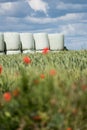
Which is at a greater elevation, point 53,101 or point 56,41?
point 53,101

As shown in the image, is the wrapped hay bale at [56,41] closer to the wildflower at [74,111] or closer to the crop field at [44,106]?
the crop field at [44,106]

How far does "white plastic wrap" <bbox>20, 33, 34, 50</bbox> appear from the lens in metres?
34.9

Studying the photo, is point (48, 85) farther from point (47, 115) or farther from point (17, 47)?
point (17, 47)

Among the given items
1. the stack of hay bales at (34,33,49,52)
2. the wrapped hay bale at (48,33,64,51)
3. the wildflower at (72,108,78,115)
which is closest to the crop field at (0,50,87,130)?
the wildflower at (72,108,78,115)

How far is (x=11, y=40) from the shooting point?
3419 centimetres

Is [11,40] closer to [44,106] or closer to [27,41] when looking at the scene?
[27,41]

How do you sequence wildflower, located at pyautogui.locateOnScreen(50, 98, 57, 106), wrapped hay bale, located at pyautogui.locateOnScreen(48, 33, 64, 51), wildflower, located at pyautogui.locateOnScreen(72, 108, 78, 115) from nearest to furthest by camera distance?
wildflower, located at pyautogui.locateOnScreen(50, 98, 57, 106), wildflower, located at pyautogui.locateOnScreen(72, 108, 78, 115), wrapped hay bale, located at pyautogui.locateOnScreen(48, 33, 64, 51)

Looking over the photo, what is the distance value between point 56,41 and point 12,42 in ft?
13.6

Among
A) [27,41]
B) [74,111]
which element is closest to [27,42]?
[27,41]

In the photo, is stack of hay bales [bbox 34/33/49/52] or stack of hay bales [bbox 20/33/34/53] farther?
stack of hay bales [bbox 34/33/49/52]

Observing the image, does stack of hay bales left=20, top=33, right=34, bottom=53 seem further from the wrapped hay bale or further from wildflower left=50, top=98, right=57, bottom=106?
wildflower left=50, top=98, right=57, bottom=106

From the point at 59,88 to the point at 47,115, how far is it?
40 centimetres

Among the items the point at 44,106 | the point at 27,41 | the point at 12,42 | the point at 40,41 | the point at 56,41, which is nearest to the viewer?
the point at 44,106

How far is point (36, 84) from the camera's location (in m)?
5.90
